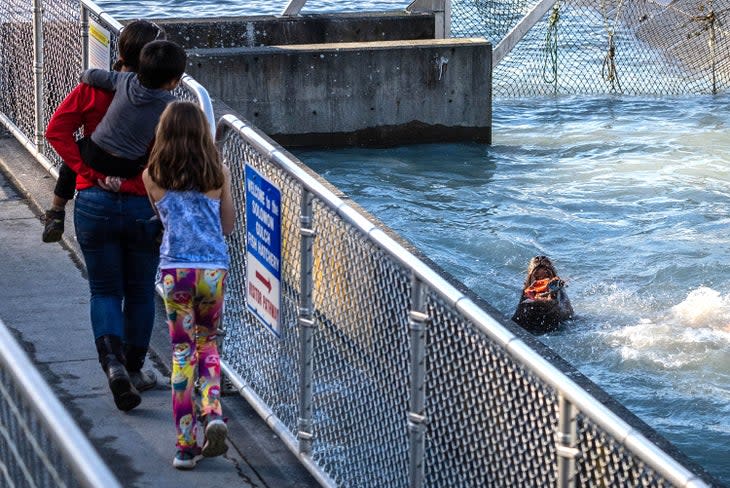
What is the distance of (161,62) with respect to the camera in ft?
18.6

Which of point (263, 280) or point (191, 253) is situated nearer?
point (191, 253)

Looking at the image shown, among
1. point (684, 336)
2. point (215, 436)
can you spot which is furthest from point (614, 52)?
point (215, 436)

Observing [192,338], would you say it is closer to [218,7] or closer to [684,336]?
[684,336]

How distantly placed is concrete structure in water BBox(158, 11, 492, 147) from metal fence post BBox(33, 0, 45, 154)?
6409 mm

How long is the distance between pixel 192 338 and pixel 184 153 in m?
0.82

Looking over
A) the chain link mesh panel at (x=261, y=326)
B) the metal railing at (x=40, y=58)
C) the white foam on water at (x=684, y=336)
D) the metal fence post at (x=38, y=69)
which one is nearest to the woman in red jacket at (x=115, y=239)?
the chain link mesh panel at (x=261, y=326)

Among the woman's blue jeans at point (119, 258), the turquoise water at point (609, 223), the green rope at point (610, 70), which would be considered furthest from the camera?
the green rope at point (610, 70)

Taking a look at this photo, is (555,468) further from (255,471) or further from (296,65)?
(296,65)

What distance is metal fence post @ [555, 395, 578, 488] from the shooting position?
3830 mm

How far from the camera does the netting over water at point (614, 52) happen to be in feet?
74.9

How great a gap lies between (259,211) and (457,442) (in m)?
1.66

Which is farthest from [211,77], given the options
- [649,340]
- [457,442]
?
[457,442]

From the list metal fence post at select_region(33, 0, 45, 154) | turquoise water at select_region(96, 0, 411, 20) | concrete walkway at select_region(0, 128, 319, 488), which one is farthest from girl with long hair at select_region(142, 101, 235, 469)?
turquoise water at select_region(96, 0, 411, 20)

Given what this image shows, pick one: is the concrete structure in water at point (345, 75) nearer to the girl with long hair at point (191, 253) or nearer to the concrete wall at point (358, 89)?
the concrete wall at point (358, 89)
